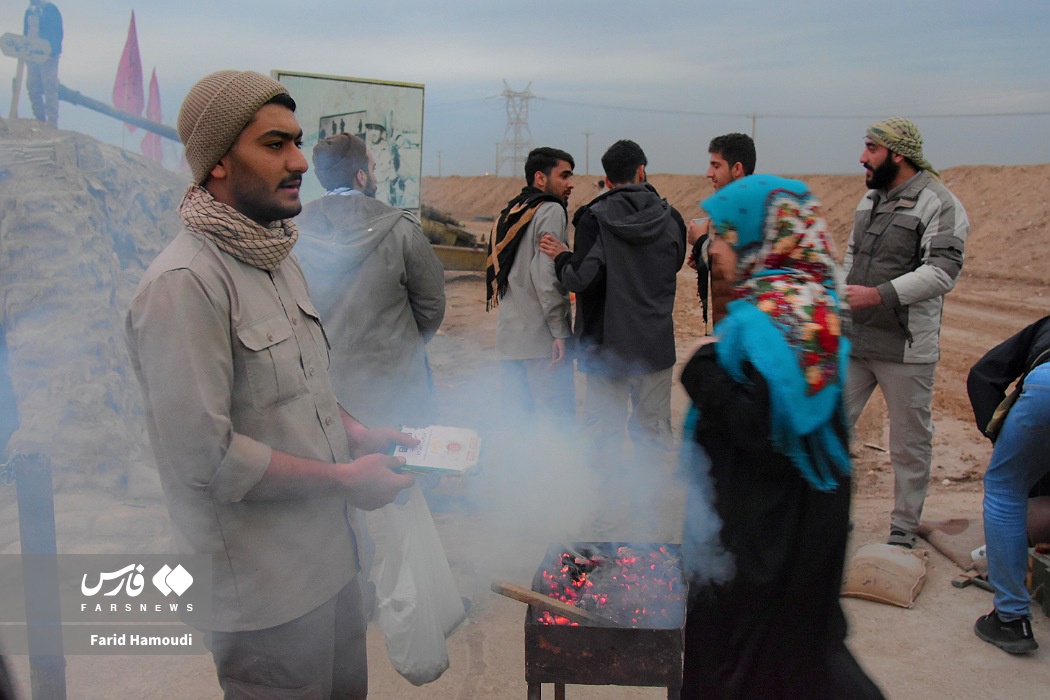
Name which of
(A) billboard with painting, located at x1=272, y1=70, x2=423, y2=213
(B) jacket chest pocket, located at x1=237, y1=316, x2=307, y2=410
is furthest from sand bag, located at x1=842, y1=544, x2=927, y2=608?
(A) billboard with painting, located at x1=272, y1=70, x2=423, y2=213

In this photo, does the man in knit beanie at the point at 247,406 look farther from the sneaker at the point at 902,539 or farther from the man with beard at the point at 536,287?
the sneaker at the point at 902,539

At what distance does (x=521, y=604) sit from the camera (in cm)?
354

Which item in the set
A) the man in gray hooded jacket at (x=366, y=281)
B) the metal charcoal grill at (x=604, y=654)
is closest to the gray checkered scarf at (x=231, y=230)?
the metal charcoal grill at (x=604, y=654)

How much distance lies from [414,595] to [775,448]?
4.63ft

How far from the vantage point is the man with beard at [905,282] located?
3.64 m

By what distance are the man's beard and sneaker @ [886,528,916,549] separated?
181 centimetres

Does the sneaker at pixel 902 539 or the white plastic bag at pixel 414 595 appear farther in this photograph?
the sneaker at pixel 902 539

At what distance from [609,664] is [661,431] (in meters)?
2.32

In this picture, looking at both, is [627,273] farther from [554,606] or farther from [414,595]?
[554,606]

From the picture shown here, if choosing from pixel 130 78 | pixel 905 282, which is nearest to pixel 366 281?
pixel 905 282

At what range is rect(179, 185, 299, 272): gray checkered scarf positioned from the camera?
164 cm

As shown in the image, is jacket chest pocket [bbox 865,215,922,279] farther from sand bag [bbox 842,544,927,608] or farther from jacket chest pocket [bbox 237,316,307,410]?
jacket chest pocket [bbox 237,316,307,410]

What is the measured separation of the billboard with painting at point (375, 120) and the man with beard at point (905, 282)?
2806mm

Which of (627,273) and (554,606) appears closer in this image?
(554,606)
